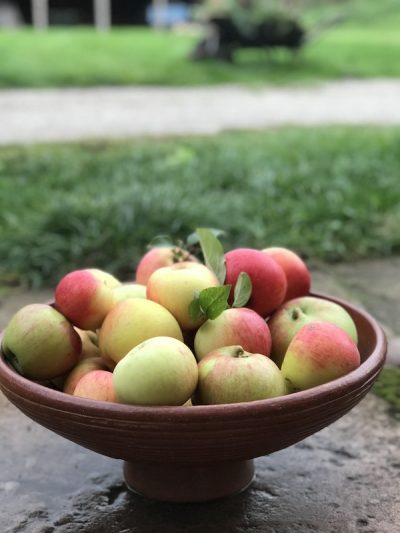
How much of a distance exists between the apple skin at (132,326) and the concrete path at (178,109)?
4567mm

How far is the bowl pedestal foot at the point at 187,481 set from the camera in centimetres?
144

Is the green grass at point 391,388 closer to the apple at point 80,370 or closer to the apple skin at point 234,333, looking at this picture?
the apple skin at point 234,333

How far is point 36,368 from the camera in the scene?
4.66 feet

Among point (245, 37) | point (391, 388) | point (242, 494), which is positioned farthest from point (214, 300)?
point (245, 37)

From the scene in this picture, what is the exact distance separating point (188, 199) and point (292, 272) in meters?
1.98

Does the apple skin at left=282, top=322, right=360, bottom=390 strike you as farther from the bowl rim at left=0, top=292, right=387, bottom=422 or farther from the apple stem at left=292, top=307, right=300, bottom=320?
the apple stem at left=292, top=307, right=300, bottom=320

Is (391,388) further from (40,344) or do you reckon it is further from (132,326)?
(40,344)

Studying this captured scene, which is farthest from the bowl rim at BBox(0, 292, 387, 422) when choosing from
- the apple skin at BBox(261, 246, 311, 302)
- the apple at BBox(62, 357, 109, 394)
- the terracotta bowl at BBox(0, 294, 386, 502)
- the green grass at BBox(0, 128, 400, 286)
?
the green grass at BBox(0, 128, 400, 286)

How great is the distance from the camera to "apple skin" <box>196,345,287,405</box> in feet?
4.20

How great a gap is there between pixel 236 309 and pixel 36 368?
36 cm

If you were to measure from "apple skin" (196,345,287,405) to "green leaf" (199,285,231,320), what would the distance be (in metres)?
0.10

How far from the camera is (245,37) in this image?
42.7ft

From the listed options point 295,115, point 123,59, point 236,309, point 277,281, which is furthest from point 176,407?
point 123,59

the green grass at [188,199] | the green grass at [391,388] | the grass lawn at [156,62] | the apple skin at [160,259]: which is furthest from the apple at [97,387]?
the grass lawn at [156,62]
